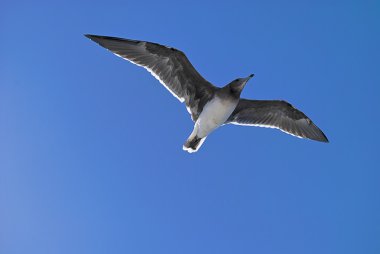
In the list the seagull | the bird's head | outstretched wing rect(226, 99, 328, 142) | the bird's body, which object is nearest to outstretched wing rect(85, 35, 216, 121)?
the seagull

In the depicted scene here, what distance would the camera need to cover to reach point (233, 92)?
387 inches

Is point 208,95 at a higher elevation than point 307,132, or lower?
lower

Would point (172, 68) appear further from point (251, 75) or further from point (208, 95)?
point (251, 75)

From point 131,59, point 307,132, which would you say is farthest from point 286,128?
point 131,59

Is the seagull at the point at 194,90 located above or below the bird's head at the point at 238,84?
below

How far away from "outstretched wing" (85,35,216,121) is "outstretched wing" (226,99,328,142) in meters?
1.03

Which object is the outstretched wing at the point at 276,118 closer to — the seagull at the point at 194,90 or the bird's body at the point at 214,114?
the seagull at the point at 194,90

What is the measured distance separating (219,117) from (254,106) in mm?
1482

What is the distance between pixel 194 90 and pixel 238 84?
3.85ft

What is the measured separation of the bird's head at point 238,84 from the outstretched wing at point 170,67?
621 millimetres

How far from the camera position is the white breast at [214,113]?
32.4 feet

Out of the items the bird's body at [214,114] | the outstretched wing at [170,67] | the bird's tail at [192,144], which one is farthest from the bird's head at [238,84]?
the bird's tail at [192,144]

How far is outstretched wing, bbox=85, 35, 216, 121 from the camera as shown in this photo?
31.9 feet

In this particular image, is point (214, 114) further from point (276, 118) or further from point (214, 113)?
point (276, 118)
